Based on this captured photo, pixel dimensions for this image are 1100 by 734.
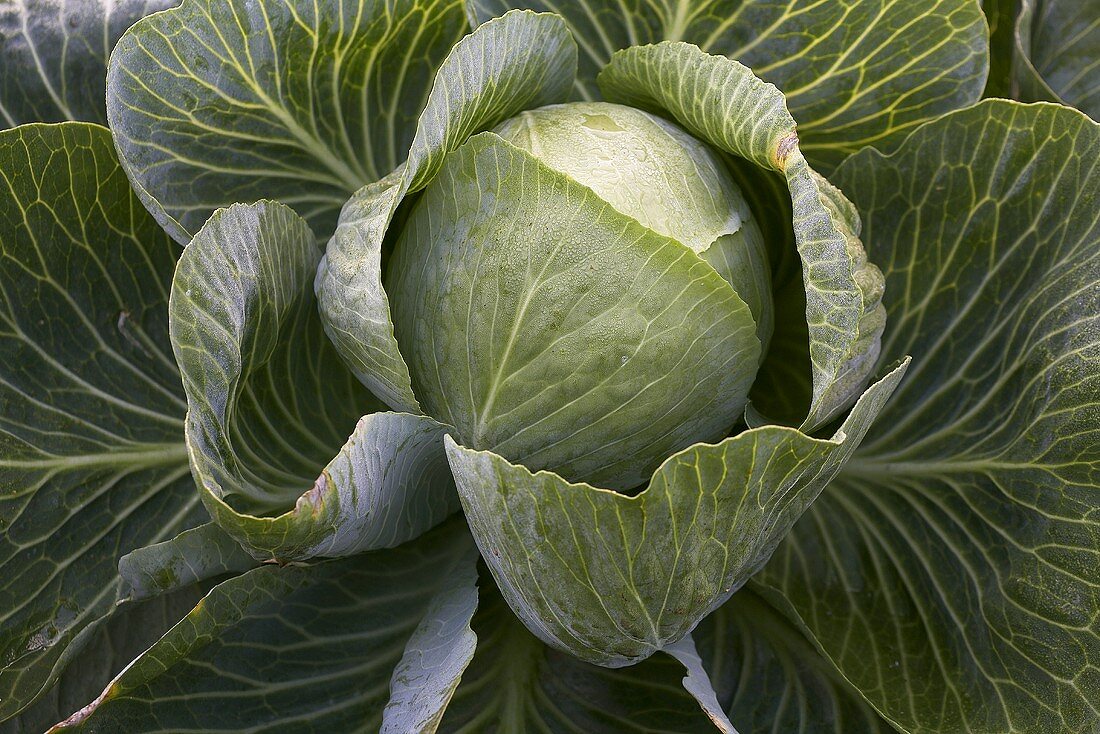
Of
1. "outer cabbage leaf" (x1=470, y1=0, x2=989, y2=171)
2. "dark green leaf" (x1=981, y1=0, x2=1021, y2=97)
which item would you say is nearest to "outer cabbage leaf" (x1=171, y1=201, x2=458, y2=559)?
"outer cabbage leaf" (x1=470, y1=0, x2=989, y2=171)

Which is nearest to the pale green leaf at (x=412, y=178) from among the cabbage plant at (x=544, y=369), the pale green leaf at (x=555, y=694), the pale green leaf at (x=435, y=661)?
the cabbage plant at (x=544, y=369)

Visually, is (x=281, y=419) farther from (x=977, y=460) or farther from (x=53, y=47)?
(x=977, y=460)

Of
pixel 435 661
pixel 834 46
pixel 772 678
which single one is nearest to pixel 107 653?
pixel 435 661

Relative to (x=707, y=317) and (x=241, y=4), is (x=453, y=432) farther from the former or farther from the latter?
(x=241, y=4)

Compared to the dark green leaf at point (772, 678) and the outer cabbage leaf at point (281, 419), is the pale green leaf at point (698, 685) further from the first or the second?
the outer cabbage leaf at point (281, 419)

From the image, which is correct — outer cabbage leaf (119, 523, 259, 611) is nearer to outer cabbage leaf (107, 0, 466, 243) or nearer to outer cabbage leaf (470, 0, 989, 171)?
outer cabbage leaf (107, 0, 466, 243)

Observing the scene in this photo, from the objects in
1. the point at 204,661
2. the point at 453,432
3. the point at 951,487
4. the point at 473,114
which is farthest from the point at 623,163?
the point at 204,661
